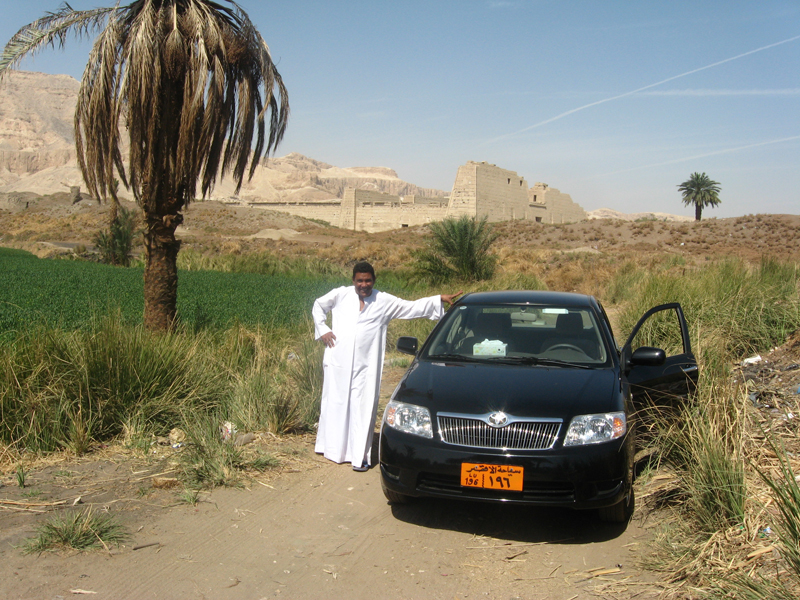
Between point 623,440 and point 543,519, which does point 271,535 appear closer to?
Answer: point 543,519

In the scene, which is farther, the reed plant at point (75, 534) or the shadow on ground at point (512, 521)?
the shadow on ground at point (512, 521)

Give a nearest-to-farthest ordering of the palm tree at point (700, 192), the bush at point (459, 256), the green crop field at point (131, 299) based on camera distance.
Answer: the green crop field at point (131, 299) < the bush at point (459, 256) < the palm tree at point (700, 192)

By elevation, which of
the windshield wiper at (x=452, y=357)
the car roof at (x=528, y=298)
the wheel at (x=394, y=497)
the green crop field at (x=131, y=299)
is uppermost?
the car roof at (x=528, y=298)

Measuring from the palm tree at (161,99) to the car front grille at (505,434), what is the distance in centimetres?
517

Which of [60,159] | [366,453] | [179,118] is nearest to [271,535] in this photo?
[366,453]

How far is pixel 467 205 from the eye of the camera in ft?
208

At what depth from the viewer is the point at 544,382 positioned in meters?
4.71

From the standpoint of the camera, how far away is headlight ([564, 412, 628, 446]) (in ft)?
13.7

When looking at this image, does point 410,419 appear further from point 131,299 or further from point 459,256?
point 459,256

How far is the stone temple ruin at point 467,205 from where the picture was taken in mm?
63906

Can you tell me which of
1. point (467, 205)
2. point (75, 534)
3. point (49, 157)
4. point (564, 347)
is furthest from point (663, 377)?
point (49, 157)

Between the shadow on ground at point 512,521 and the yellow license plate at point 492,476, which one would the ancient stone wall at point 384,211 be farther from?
the yellow license plate at point 492,476

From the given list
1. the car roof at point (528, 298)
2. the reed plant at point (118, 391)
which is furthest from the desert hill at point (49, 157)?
the car roof at point (528, 298)

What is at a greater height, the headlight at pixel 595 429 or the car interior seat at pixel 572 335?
the car interior seat at pixel 572 335
